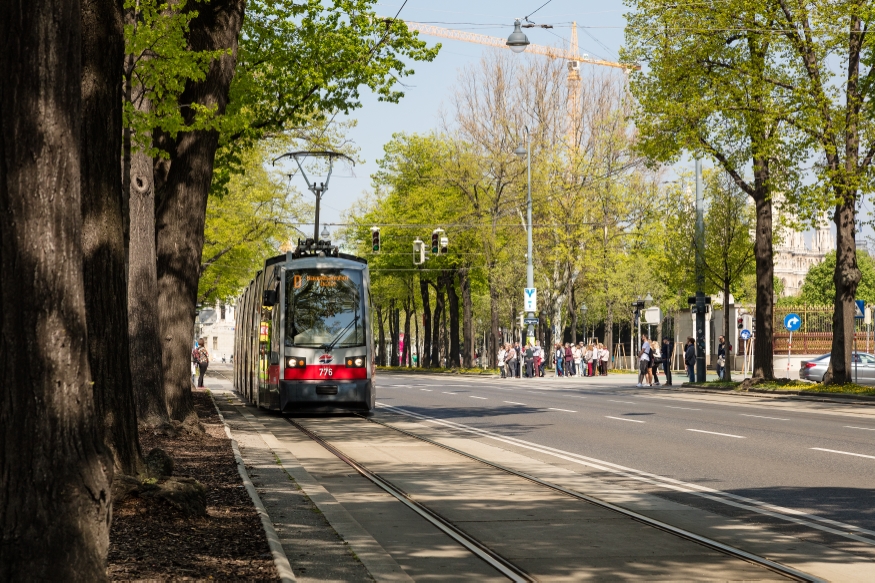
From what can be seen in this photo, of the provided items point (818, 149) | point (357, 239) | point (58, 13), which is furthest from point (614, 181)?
point (58, 13)

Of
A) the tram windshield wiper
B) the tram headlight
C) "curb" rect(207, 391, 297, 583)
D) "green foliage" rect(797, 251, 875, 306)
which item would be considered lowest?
"curb" rect(207, 391, 297, 583)

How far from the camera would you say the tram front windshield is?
24.5m

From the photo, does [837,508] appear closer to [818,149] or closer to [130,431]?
[130,431]

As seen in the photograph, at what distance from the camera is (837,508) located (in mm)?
10438

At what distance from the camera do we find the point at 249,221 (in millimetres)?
50406

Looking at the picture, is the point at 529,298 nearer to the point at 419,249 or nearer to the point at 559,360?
the point at 559,360

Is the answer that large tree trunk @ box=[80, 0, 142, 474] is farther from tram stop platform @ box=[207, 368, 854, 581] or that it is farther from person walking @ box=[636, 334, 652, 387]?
person walking @ box=[636, 334, 652, 387]

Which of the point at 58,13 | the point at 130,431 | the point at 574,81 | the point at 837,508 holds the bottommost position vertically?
the point at 837,508

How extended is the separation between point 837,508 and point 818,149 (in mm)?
24002

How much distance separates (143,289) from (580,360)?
42.6 metres

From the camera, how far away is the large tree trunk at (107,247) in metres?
9.37

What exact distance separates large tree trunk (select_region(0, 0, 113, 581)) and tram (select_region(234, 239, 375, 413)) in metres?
18.6

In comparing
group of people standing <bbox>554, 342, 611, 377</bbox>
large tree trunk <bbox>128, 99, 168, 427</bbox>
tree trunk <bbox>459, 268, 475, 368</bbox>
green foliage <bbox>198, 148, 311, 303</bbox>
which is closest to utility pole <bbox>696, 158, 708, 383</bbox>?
group of people standing <bbox>554, 342, 611, 377</bbox>

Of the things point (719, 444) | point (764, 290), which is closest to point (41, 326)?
point (719, 444)
